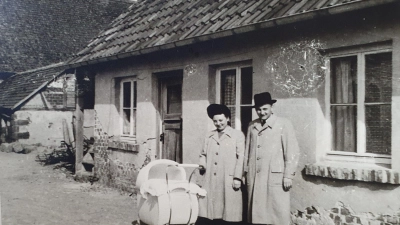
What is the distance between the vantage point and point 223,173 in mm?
5621

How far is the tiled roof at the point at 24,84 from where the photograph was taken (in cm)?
2047

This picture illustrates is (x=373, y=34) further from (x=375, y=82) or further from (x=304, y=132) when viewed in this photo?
(x=304, y=132)

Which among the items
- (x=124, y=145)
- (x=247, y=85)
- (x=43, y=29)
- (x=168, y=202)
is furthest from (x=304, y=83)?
(x=43, y=29)

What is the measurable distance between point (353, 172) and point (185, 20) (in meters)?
4.51

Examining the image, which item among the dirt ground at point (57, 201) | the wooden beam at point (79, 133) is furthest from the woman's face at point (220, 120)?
the wooden beam at point (79, 133)

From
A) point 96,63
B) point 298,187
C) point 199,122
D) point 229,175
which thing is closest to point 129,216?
point 199,122

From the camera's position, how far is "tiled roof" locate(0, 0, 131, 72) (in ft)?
→ 81.4

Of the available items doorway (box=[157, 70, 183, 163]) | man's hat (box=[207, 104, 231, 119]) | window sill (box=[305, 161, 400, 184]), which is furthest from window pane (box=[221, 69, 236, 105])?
window sill (box=[305, 161, 400, 184])

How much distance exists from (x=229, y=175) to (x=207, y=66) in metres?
2.51

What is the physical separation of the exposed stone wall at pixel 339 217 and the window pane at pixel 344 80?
4.68 feet

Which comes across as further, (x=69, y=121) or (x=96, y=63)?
(x=69, y=121)

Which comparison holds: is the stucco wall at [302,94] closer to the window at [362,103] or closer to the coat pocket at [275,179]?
the window at [362,103]

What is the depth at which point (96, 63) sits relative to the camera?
33.5ft

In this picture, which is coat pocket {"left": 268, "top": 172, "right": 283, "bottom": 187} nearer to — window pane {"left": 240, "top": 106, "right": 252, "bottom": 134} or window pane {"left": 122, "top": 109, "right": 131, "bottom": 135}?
window pane {"left": 240, "top": 106, "right": 252, "bottom": 134}
